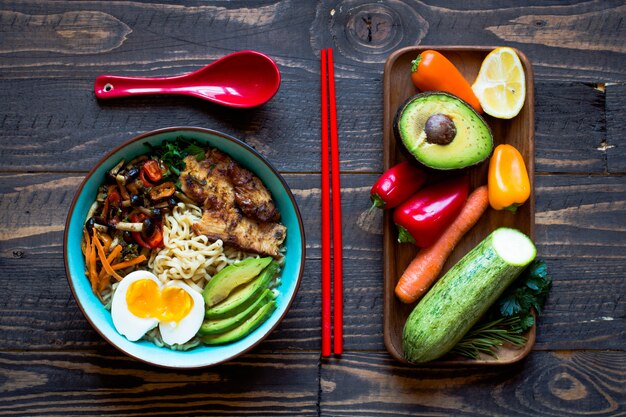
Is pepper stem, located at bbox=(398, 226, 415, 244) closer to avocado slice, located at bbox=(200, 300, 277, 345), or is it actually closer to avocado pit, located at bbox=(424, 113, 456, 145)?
avocado pit, located at bbox=(424, 113, 456, 145)

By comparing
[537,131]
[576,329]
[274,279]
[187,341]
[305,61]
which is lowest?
[187,341]

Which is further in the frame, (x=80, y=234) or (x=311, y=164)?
(x=311, y=164)

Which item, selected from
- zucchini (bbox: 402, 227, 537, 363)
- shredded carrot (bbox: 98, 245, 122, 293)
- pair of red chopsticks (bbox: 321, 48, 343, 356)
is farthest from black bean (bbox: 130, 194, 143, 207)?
zucchini (bbox: 402, 227, 537, 363)

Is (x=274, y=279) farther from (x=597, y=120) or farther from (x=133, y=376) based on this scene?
(x=597, y=120)

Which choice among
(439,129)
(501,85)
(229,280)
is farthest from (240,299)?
(501,85)

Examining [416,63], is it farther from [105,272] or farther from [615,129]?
[105,272]

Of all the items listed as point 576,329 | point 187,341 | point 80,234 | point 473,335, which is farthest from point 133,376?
point 576,329

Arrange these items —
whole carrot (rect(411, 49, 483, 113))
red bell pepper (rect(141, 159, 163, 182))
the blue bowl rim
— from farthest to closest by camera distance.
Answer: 1. whole carrot (rect(411, 49, 483, 113))
2. red bell pepper (rect(141, 159, 163, 182))
3. the blue bowl rim

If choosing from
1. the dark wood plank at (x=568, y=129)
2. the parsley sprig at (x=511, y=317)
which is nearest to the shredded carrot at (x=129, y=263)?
the parsley sprig at (x=511, y=317)
